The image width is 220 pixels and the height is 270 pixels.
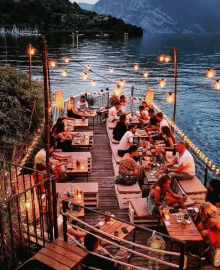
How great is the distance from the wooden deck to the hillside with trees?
115374mm

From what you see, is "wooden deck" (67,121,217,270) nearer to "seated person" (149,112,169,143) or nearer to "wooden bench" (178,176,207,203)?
"wooden bench" (178,176,207,203)

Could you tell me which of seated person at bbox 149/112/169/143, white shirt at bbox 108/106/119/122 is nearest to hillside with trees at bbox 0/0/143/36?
white shirt at bbox 108/106/119/122

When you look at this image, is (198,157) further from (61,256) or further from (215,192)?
(61,256)

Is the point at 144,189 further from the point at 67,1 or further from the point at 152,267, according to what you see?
the point at 67,1

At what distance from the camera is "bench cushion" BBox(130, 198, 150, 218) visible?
22.2 feet

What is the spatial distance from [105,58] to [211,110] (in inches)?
1611

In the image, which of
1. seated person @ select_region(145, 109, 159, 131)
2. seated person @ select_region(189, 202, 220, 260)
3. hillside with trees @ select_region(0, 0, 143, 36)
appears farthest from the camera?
hillside with trees @ select_region(0, 0, 143, 36)

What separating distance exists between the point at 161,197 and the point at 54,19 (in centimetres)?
14112

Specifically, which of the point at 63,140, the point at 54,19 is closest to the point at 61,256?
the point at 63,140

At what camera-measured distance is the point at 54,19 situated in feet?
443

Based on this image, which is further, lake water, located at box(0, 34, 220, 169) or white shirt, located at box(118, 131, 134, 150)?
lake water, located at box(0, 34, 220, 169)

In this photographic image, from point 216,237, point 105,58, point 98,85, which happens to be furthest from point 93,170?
point 105,58

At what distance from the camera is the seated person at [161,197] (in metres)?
6.60

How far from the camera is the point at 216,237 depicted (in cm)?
565
